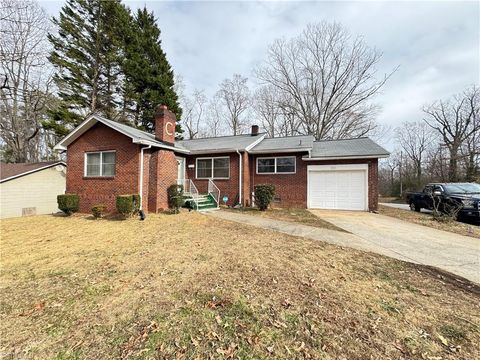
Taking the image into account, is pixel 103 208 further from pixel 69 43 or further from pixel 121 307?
pixel 69 43

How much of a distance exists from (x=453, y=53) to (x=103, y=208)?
1813 centimetres

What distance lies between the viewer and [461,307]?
3133 millimetres

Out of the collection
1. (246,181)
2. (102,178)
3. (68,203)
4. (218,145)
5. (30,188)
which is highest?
(218,145)

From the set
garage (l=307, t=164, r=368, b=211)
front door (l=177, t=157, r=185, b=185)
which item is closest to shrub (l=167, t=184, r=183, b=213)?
front door (l=177, t=157, r=185, b=185)

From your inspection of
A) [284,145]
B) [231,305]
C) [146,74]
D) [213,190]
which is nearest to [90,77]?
[146,74]

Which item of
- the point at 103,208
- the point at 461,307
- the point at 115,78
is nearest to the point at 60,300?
the point at 461,307

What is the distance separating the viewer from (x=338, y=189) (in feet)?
42.0

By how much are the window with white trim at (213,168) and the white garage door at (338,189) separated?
16.0ft

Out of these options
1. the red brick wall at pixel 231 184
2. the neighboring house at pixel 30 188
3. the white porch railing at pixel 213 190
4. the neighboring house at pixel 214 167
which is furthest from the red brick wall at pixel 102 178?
the red brick wall at pixel 231 184

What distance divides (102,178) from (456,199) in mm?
16687

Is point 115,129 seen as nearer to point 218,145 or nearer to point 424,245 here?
point 218,145

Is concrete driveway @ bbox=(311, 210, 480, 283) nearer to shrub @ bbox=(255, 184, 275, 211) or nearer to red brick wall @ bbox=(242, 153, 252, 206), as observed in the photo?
shrub @ bbox=(255, 184, 275, 211)

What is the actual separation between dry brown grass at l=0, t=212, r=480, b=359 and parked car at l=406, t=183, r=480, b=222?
8477mm

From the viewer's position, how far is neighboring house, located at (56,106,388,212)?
35.0 feet
